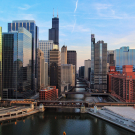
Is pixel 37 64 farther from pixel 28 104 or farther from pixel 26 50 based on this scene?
pixel 28 104

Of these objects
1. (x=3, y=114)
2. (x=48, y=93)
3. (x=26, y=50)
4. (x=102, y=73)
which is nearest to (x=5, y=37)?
(x=26, y=50)

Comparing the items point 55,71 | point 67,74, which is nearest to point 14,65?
point 55,71

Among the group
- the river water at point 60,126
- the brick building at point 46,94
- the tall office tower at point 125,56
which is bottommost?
the river water at point 60,126

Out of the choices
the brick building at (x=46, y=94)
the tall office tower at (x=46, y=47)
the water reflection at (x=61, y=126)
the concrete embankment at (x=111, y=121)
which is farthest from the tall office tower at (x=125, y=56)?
the water reflection at (x=61, y=126)

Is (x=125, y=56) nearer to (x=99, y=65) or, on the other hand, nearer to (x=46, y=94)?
(x=99, y=65)

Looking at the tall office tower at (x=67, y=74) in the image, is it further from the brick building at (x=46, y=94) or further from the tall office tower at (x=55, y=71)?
the brick building at (x=46, y=94)

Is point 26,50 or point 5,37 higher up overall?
point 5,37

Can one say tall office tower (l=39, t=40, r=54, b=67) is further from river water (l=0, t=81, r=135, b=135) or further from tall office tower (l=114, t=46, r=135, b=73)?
river water (l=0, t=81, r=135, b=135)
